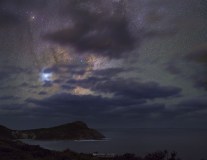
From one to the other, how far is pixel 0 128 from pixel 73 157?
106 metres

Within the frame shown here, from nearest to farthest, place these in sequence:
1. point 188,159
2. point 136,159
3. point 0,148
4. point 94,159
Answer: point 136,159 < point 94,159 < point 0,148 < point 188,159

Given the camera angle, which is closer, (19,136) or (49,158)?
(49,158)

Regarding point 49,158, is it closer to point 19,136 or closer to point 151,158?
point 151,158

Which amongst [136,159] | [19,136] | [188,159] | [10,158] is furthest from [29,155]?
[19,136]

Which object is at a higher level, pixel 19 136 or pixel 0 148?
pixel 19 136

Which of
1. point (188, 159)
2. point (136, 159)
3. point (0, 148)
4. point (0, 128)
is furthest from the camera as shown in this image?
point (0, 128)

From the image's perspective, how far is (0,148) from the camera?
42281 mm

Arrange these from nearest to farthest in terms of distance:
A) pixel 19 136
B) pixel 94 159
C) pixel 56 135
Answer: pixel 94 159
pixel 19 136
pixel 56 135

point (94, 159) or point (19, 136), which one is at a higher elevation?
point (19, 136)

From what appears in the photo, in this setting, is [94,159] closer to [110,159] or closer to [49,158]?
[110,159]

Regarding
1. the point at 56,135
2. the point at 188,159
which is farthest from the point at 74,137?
the point at 188,159

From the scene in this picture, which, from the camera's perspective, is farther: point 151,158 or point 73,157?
point 73,157

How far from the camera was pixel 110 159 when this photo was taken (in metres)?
35.3

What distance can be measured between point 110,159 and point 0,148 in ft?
52.9
